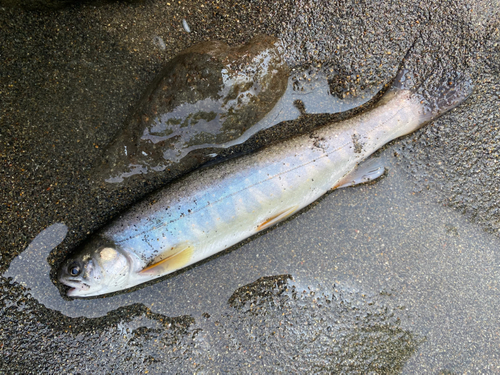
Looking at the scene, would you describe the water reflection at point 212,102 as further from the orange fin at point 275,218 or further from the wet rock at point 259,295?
the wet rock at point 259,295

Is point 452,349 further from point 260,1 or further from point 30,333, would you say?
point 30,333

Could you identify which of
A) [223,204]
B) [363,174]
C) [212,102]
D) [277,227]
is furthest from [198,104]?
[363,174]

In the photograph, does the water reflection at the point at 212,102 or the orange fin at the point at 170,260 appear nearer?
the water reflection at the point at 212,102

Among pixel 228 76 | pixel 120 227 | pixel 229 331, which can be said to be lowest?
pixel 229 331

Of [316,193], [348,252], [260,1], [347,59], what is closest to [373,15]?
[347,59]

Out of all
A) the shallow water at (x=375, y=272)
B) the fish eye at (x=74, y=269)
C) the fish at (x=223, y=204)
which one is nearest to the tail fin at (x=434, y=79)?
the fish at (x=223, y=204)

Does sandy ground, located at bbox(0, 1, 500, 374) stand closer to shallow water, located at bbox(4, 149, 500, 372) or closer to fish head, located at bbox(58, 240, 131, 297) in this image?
shallow water, located at bbox(4, 149, 500, 372)
